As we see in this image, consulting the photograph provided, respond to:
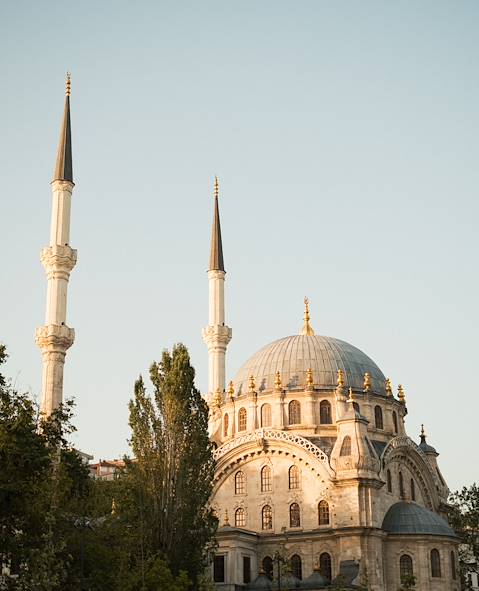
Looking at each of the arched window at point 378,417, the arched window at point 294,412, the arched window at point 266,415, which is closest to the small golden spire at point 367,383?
the arched window at point 378,417

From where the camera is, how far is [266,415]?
5328cm

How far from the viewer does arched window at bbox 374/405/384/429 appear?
53625 millimetres

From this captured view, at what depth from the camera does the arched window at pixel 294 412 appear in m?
52.5

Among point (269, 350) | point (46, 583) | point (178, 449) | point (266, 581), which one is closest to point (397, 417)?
point (269, 350)

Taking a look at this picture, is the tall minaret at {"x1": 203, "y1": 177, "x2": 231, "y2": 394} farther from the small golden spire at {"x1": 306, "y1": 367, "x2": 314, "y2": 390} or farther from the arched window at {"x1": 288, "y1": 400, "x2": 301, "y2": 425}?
the small golden spire at {"x1": 306, "y1": 367, "x2": 314, "y2": 390}

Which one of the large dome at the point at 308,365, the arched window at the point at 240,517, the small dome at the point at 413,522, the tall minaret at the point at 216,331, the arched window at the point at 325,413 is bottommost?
the small dome at the point at 413,522

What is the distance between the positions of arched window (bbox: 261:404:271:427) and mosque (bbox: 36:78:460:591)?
6cm

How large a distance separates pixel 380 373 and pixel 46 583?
116ft

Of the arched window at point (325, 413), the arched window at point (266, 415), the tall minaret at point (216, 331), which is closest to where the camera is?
the arched window at point (325, 413)

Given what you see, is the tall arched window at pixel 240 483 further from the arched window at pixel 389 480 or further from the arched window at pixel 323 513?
the arched window at pixel 389 480

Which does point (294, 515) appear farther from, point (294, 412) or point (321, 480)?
point (294, 412)

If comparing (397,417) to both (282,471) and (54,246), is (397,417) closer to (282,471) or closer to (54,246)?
(282,471)

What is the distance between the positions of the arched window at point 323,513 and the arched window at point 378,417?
7428mm

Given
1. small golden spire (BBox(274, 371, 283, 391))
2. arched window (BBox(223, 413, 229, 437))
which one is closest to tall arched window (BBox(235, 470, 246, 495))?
arched window (BBox(223, 413, 229, 437))
